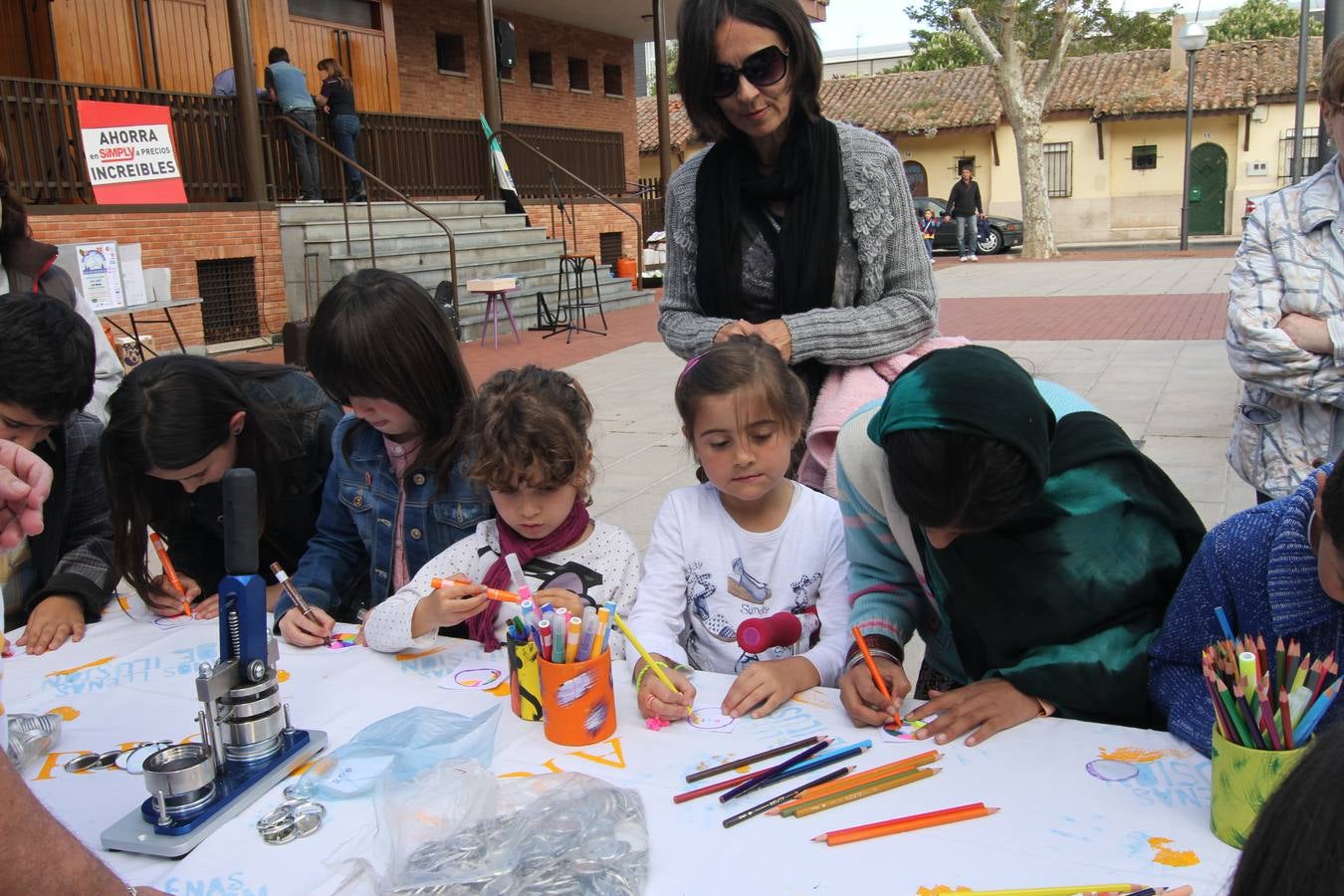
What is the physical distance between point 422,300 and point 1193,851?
1.86 meters

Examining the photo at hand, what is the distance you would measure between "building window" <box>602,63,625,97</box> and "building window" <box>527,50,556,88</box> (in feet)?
6.38

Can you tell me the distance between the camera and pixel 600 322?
1318cm

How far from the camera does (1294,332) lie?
8.14 feet

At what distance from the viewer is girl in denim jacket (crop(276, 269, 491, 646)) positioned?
2312 mm

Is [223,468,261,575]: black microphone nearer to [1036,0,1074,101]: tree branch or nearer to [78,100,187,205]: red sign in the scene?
[78,100,187,205]: red sign

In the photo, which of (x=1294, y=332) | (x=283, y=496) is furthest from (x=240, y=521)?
(x=1294, y=332)

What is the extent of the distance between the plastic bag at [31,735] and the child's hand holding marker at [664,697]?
974 millimetres

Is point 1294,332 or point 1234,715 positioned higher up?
point 1294,332

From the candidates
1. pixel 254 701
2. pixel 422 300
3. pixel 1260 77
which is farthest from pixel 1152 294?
pixel 1260 77

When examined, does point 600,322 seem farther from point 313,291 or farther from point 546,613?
point 546,613

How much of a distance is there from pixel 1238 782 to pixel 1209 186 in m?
31.6

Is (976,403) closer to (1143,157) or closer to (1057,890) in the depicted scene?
(1057,890)

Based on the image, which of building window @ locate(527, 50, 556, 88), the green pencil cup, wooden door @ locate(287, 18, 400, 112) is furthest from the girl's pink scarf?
building window @ locate(527, 50, 556, 88)

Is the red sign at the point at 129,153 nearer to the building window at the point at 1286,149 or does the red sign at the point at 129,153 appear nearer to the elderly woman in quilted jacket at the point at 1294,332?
the elderly woman in quilted jacket at the point at 1294,332
